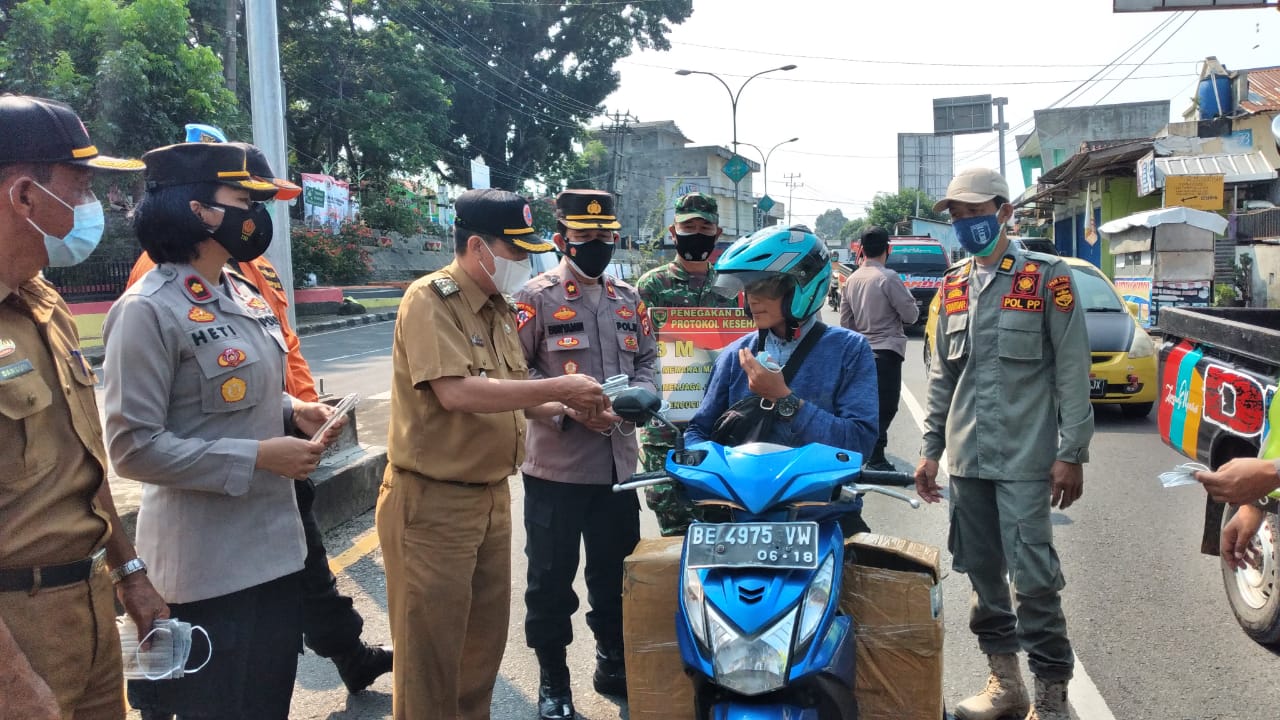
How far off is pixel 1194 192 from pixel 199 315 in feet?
58.5

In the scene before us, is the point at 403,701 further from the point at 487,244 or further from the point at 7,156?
the point at 7,156

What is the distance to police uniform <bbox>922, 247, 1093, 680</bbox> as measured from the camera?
10.5 ft

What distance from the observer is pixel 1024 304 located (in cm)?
331

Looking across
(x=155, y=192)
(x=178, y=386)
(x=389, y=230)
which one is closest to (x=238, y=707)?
(x=178, y=386)

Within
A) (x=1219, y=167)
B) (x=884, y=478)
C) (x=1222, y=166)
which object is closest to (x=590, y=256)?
(x=884, y=478)

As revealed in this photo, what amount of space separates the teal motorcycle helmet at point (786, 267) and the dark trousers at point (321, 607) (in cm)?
195

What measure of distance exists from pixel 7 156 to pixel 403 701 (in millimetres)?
1847

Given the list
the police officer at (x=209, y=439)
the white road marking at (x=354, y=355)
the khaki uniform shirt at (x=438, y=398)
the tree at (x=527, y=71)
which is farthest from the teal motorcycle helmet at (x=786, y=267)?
the tree at (x=527, y=71)

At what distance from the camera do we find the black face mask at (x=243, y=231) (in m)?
2.46

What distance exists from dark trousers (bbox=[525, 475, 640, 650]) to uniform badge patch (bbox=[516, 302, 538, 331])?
62 cm

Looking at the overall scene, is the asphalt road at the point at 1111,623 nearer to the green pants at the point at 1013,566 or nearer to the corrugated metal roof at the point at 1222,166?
the green pants at the point at 1013,566

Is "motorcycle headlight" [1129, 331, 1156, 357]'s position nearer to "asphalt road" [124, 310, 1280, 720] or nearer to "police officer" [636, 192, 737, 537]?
"asphalt road" [124, 310, 1280, 720]

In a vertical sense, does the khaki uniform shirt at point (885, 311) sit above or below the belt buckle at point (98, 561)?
above

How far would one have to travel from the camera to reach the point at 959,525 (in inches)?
138
